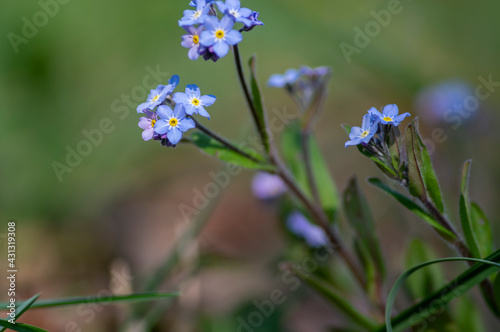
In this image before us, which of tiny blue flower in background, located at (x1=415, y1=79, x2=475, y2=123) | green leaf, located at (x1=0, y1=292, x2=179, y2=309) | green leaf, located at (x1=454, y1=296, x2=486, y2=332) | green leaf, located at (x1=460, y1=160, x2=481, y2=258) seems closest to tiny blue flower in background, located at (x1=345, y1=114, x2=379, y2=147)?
green leaf, located at (x1=460, y1=160, x2=481, y2=258)

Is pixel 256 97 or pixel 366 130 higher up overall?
pixel 256 97

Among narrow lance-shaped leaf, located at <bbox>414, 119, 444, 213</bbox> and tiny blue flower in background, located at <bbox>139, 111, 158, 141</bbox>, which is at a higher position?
tiny blue flower in background, located at <bbox>139, 111, 158, 141</bbox>

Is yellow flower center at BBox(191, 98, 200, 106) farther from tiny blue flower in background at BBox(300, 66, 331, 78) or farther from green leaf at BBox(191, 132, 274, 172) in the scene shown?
tiny blue flower in background at BBox(300, 66, 331, 78)

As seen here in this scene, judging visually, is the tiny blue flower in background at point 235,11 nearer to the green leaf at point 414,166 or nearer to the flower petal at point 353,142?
the flower petal at point 353,142

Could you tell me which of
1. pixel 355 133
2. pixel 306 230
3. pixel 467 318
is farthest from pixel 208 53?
pixel 467 318

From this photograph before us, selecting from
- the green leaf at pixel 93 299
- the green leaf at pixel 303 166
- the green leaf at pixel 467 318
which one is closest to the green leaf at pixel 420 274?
the green leaf at pixel 467 318

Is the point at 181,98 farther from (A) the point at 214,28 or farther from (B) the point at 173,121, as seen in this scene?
(A) the point at 214,28
